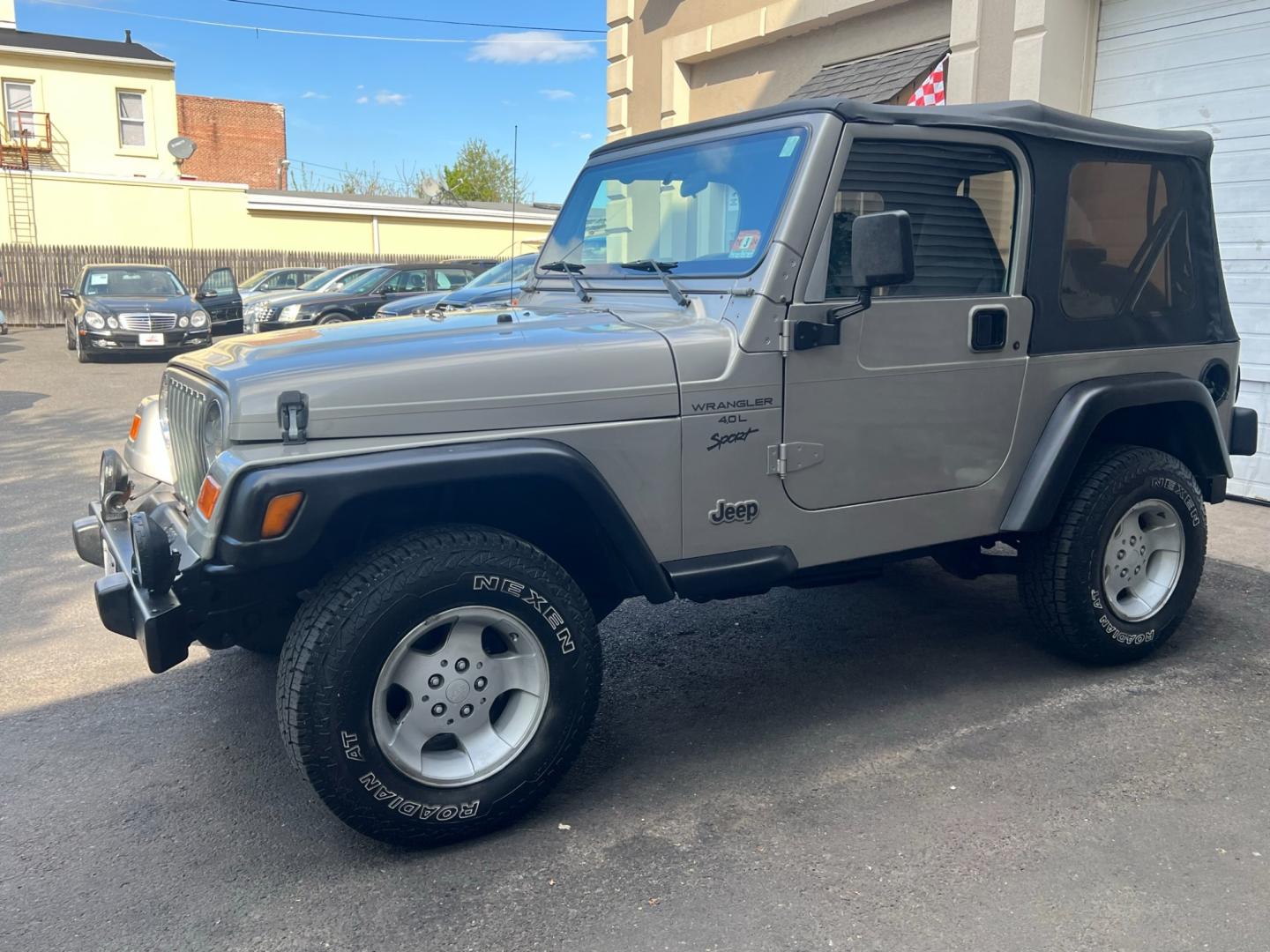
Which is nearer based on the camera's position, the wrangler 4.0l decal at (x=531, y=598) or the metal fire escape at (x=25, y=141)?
the wrangler 4.0l decal at (x=531, y=598)

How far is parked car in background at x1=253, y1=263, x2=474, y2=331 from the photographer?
583 inches

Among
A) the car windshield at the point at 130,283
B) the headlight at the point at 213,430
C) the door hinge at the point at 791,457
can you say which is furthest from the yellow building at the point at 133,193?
the headlight at the point at 213,430

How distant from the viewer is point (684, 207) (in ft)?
12.6

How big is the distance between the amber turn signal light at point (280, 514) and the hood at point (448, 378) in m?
0.20

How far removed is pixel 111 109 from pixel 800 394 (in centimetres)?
3281

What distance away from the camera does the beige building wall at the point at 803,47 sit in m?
7.87

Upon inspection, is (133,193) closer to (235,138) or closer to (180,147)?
(180,147)

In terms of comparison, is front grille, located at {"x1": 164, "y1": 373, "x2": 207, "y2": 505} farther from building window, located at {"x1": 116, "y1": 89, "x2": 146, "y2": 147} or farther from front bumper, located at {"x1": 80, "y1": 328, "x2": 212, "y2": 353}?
building window, located at {"x1": 116, "y1": 89, "x2": 146, "y2": 147}

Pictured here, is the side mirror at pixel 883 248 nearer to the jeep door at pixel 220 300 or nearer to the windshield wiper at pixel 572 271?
the windshield wiper at pixel 572 271

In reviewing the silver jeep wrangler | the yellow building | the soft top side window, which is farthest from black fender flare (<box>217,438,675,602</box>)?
the yellow building

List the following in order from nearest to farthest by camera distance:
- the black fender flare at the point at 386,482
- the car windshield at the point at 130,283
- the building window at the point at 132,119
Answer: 1. the black fender flare at the point at 386,482
2. the car windshield at the point at 130,283
3. the building window at the point at 132,119

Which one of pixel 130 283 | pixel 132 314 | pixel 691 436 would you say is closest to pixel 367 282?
pixel 132 314

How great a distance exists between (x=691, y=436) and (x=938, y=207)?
1.33 meters

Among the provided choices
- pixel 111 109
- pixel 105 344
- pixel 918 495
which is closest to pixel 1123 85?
pixel 918 495
